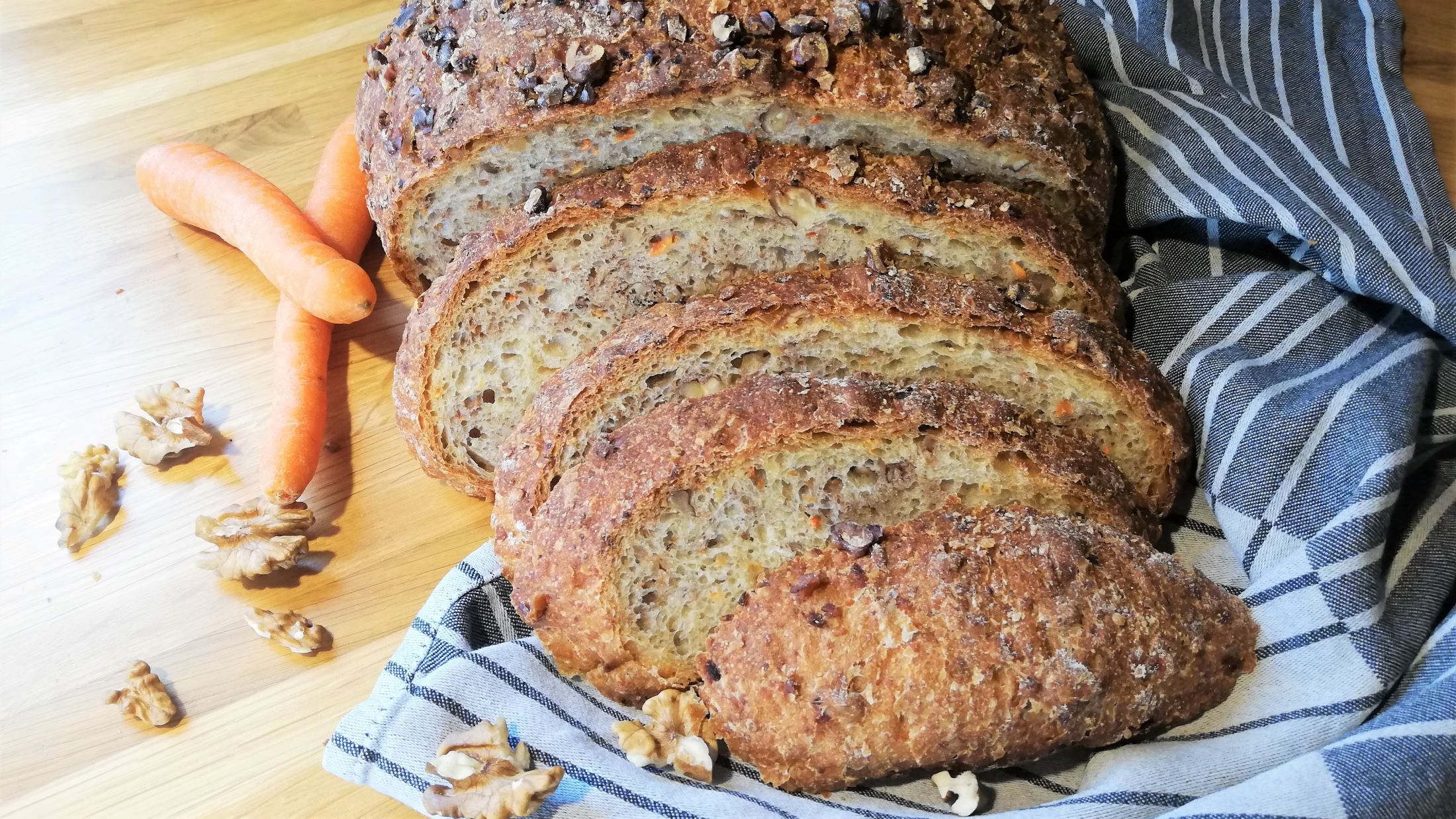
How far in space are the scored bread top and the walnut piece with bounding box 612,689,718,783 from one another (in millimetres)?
976

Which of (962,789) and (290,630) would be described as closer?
(962,789)

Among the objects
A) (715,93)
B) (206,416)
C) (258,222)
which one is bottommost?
(206,416)

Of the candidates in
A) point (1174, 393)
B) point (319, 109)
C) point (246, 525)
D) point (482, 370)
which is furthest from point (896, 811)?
point (319, 109)

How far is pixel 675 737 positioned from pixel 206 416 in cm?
161

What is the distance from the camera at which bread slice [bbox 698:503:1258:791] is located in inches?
79.1

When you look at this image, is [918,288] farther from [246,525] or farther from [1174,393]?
[246,525]

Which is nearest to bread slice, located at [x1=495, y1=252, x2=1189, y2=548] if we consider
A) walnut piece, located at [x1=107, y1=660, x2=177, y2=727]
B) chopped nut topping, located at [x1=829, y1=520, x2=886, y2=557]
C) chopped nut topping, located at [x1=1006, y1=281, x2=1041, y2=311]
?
chopped nut topping, located at [x1=1006, y1=281, x2=1041, y2=311]

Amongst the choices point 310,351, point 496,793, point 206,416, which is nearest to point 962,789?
point 496,793

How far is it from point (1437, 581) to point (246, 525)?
2516 millimetres

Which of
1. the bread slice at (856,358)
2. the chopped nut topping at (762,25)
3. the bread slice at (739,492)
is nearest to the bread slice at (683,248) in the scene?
the bread slice at (856,358)

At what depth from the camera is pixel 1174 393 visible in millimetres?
2568

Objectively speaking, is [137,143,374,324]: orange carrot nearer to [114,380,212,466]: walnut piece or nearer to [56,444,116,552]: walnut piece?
[114,380,212,466]: walnut piece

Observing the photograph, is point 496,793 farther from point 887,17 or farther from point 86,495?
point 887,17

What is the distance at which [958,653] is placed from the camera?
2.00 meters
